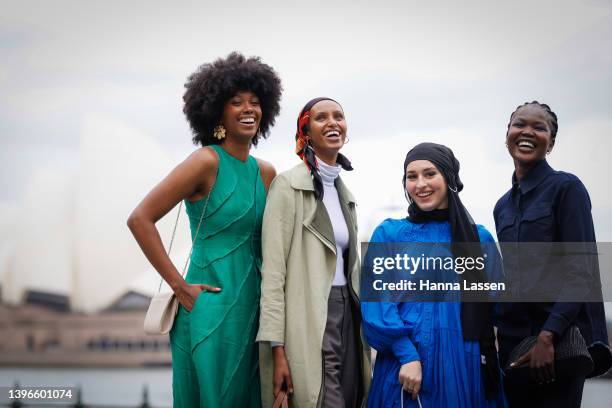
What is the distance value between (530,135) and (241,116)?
5.47 ft

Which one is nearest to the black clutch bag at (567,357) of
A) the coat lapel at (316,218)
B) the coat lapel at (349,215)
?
the coat lapel at (349,215)

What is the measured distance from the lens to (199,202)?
4156mm

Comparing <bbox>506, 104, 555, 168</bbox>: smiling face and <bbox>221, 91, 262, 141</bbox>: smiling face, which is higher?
<bbox>221, 91, 262, 141</bbox>: smiling face

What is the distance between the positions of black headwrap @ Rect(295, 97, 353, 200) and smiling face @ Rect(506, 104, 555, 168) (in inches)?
38.5

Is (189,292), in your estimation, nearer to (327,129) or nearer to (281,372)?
(281,372)

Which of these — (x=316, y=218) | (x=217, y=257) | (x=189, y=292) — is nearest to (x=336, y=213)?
(x=316, y=218)

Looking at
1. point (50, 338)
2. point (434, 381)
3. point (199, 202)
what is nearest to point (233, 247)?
point (199, 202)

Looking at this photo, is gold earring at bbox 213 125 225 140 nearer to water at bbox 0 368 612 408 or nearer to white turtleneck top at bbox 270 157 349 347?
white turtleneck top at bbox 270 157 349 347

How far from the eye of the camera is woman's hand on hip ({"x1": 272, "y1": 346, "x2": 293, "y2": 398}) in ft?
12.7

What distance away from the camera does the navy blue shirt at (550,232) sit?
4.01m

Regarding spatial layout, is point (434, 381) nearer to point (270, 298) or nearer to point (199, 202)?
point (270, 298)

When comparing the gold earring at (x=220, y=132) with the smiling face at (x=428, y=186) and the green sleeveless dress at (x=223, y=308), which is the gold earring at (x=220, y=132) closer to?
the green sleeveless dress at (x=223, y=308)

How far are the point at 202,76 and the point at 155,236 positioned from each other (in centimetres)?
105

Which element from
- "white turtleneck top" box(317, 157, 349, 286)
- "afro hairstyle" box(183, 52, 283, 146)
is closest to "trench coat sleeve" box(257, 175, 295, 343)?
"white turtleneck top" box(317, 157, 349, 286)
